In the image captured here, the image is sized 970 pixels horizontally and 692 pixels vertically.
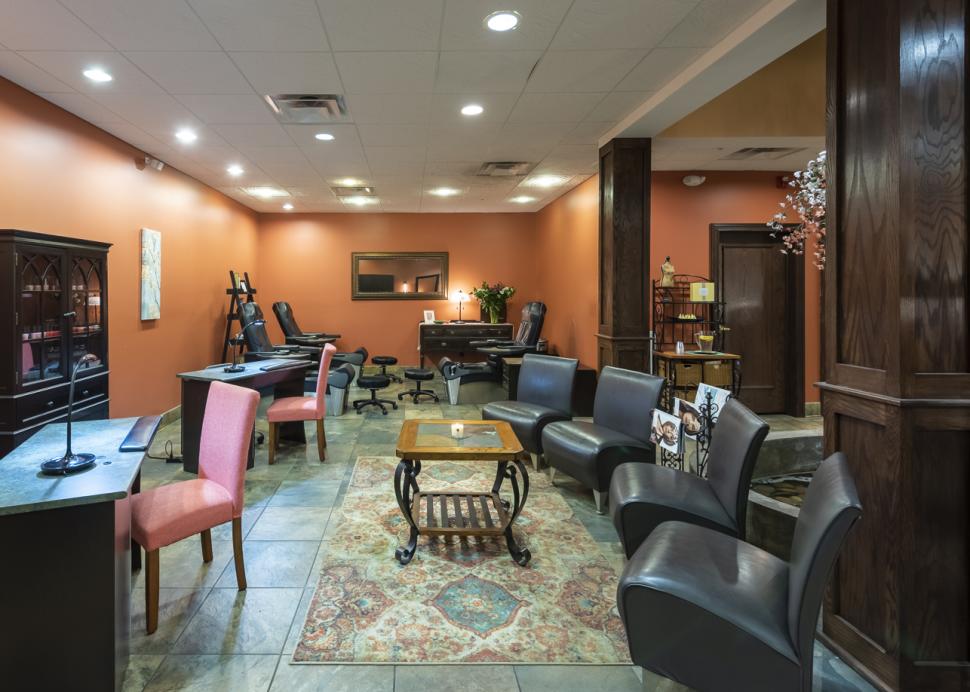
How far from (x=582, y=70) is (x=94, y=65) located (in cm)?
315

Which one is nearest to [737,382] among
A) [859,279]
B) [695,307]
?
[695,307]

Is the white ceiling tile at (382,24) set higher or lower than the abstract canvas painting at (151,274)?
higher

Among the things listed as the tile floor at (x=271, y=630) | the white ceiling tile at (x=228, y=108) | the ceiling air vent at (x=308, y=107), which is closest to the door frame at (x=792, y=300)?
the tile floor at (x=271, y=630)

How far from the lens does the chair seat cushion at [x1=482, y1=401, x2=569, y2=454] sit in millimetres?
3961

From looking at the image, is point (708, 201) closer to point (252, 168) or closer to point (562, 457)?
point (562, 457)

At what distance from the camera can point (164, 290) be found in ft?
18.7

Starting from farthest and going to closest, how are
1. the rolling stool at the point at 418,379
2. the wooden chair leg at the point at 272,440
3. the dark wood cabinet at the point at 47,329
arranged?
the rolling stool at the point at 418,379 → the wooden chair leg at the point at 272,440 → the dark wood cabinet at the point at 47,329

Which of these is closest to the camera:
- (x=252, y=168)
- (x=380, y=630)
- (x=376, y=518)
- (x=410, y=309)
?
(x=380, y=630)

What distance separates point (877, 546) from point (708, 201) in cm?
479

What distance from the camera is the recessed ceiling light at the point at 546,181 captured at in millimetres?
6375

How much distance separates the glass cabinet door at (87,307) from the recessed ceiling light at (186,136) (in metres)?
1.40

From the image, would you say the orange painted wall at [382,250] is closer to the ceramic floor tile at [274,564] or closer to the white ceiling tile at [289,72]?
the white ceiling tile at [289,72]

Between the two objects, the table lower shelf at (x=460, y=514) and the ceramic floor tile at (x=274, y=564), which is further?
the table lower shelf at (x=460, y=514)

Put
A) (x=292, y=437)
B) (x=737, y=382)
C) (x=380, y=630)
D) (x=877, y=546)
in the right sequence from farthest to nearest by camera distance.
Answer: (x=737, y=382) → (x=292, y=437) → (x=380, y=630) → (x=877, y=546)
